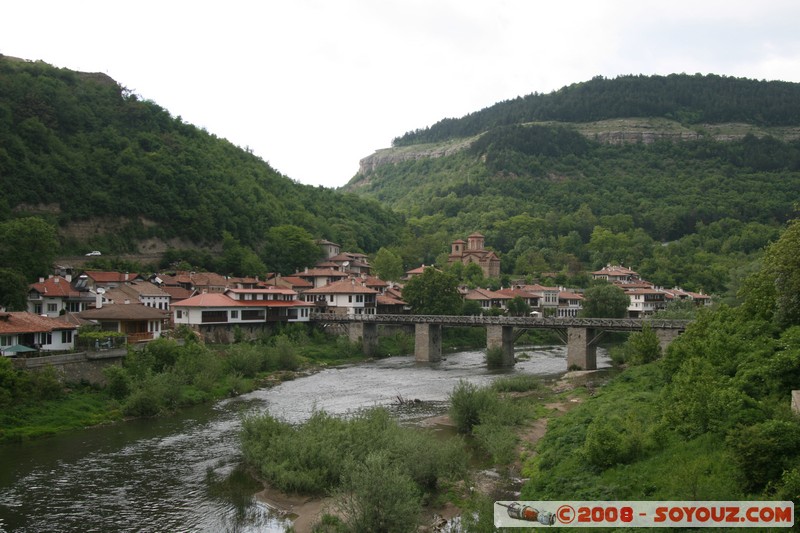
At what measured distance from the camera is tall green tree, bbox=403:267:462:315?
84.1m

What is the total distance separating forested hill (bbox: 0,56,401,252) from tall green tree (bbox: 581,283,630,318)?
4696 cm

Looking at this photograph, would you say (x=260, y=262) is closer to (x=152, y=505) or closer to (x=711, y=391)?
(x=152, y=505)

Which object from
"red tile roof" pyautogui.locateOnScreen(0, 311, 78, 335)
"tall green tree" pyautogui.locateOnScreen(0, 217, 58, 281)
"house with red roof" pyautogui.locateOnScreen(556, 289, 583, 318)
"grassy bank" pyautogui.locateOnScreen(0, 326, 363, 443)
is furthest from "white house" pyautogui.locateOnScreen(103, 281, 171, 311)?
"house with red roof" pyautogui.locateOnScreen(556, 289, 583, 318)

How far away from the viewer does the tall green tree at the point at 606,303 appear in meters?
91.6

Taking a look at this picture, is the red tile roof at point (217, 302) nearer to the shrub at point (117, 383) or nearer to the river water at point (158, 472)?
the river water at point (158, 472)

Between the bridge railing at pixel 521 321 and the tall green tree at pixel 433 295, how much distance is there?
9901mm

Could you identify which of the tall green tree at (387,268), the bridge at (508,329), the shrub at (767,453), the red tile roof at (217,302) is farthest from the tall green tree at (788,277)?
the tall green tree at (387,268)

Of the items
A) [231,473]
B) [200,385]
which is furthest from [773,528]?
[200,385]

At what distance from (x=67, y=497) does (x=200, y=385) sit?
67.8 feet

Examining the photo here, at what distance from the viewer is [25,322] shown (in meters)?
41.9

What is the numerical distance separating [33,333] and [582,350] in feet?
149

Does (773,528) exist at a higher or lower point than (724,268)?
lower

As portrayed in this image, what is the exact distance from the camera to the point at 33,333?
4175cm

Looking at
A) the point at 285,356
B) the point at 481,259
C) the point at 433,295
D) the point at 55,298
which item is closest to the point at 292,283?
the point at 433,295
